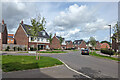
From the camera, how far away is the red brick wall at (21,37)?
35.8 meters

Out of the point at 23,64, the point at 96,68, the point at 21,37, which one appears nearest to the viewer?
the point at 96,68

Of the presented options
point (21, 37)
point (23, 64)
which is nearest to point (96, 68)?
point (23, 64)

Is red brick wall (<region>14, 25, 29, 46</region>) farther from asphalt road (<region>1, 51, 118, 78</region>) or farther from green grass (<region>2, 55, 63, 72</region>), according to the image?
asphalt road (<region>1, 51, 118, 78</region>)

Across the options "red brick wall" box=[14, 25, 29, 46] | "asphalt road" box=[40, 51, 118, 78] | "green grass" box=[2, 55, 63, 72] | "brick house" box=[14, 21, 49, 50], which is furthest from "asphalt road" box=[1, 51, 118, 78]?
"red brick wall" box=[14, 25, 29, 46]

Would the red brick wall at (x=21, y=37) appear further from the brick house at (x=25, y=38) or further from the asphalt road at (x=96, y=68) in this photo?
the asphalt road at (x=96, y=68)

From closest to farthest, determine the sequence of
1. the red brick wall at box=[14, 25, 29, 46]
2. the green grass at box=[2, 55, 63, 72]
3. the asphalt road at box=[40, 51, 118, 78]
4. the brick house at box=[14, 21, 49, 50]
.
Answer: the asphalt road at box=[40, 51, 118, 78]
the green grass at box=[2, 55, 63, 72]
the brick house at box=[14, 21, 49, 50]
the red brick wall at box=[14, 25, 29, 46]

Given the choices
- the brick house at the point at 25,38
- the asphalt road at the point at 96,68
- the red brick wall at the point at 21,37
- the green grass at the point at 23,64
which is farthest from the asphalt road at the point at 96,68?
the red brick wall at the point at 21,37

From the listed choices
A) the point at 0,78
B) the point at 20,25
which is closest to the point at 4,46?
the point at 20,25

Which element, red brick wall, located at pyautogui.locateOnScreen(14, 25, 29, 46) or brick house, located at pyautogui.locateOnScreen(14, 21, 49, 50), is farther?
red brick wall, located at pyautogui.locateOnScreen(14, 25, 29, 46)

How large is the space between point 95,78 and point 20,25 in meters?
37.2

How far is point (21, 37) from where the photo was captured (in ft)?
122

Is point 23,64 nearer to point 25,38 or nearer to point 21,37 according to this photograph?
point 25,38

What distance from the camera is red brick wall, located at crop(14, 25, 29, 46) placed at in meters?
35.8

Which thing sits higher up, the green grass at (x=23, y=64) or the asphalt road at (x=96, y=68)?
A: the green grass at (x=23, y=64)
